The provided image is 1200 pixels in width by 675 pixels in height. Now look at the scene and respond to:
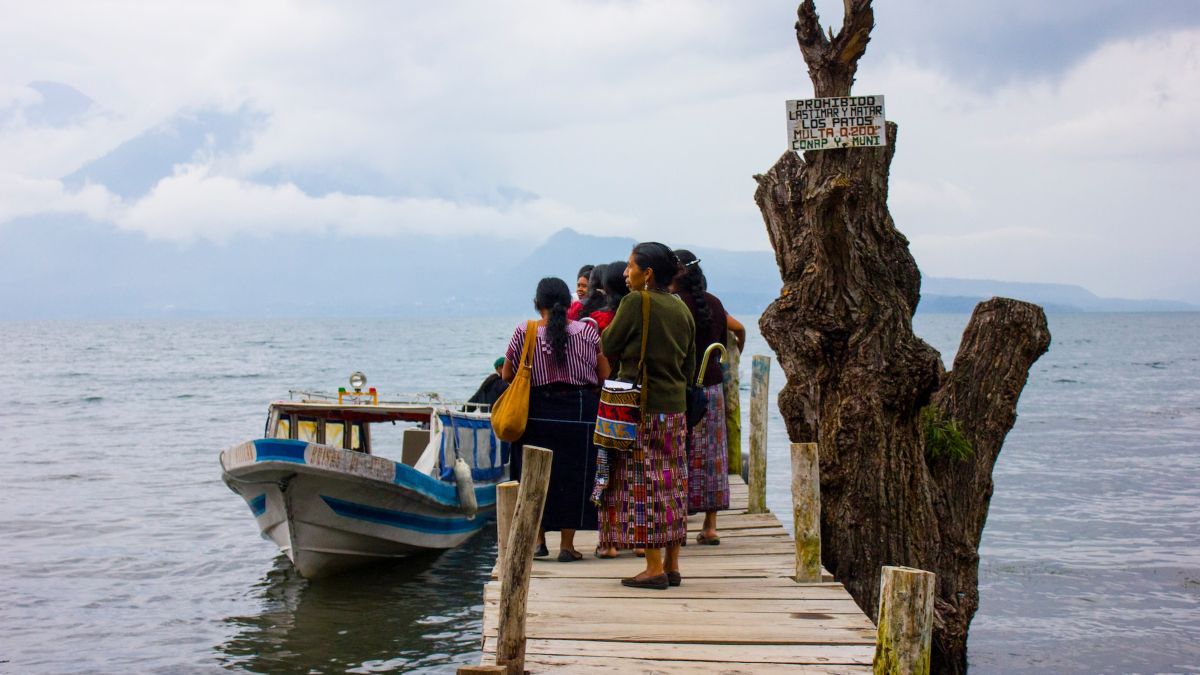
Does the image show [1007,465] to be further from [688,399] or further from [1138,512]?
[688,399]

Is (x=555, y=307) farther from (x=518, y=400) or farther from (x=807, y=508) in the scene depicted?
(x=807, y=508)

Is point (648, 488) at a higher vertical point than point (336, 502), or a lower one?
higher

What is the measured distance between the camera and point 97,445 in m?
27.9

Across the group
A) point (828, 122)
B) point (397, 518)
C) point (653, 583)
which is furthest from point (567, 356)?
point (397, 518)

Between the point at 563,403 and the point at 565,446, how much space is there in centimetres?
32

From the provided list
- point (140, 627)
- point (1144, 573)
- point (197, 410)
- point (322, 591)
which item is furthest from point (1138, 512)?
point (197, 410)

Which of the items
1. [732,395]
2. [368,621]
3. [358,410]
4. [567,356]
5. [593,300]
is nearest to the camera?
[567,356]

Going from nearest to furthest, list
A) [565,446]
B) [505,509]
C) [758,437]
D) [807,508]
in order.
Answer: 1. [505,509]
2. [807,508]
3. [565,446]
4. [758,437]

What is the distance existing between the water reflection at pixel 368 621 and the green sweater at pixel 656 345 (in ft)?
14.9

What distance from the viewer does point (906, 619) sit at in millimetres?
4688

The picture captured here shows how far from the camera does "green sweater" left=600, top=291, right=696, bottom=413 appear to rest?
642cm

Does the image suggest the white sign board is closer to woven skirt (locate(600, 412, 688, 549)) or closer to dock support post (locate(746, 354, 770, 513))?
woven skirt (locate(600, 412, 688, 549))

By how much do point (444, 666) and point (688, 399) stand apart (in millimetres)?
4068

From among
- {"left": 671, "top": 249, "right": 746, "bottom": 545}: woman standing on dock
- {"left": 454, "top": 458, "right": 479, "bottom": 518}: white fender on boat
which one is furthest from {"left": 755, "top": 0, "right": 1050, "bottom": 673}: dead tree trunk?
{"left": 454, "top": 458, "right": 479, "bottom": 518}: white fender on boat
